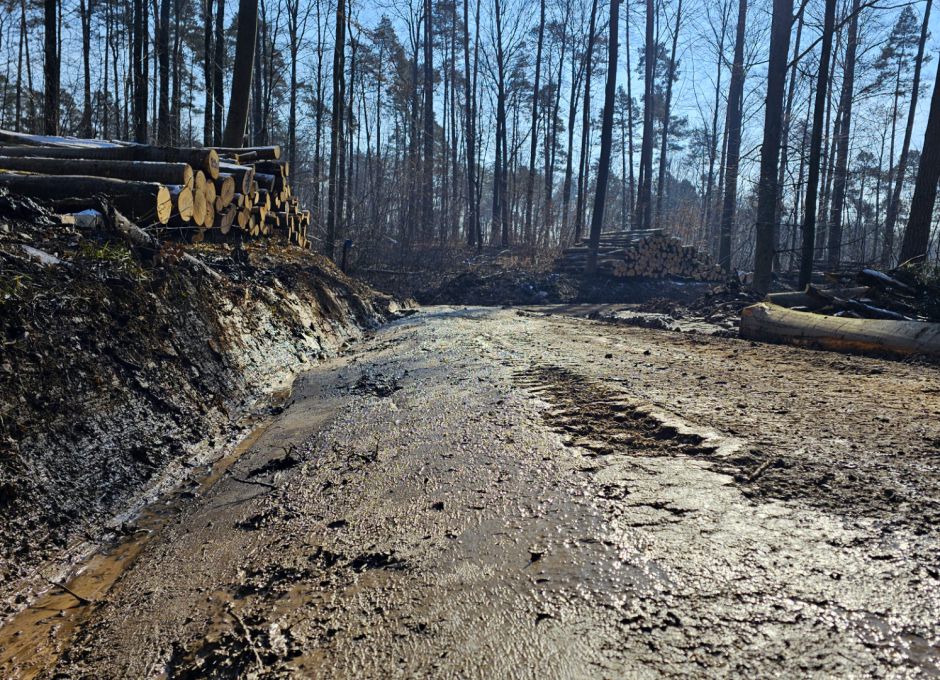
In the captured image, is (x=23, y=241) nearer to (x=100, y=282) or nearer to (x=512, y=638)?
(x=100, y=282)

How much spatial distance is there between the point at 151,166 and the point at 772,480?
749 centimetres

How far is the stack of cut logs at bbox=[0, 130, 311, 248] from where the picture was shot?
20.1 feet

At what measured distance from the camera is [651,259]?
18922mm

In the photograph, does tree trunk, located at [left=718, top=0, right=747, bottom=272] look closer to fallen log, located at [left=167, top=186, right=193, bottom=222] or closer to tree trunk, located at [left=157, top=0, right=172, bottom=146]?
tree trunk, located at [left=157, top=0, right=172, bottom=146]

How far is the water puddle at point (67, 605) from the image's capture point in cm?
199

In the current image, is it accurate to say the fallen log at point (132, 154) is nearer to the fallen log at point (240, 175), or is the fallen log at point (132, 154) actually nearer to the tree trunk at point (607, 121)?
the fallen log at point (240, 175)

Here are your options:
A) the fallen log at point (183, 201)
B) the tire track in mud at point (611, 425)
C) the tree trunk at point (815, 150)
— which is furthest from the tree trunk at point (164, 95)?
the tree trunk at point (815, 150)

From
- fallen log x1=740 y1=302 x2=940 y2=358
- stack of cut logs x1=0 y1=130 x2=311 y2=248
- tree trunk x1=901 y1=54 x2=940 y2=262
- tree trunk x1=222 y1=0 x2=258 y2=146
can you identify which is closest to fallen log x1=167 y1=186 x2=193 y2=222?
stack of cut logs x1=0 y1=130 x2=311 y2=248

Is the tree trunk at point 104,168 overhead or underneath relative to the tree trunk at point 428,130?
underneath

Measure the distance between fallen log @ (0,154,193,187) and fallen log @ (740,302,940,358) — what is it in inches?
319

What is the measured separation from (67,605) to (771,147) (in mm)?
15400

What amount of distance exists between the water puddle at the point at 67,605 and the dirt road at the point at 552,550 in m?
0.02

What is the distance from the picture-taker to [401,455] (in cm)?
347

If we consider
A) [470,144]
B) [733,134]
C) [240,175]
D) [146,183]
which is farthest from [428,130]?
[146,183]
